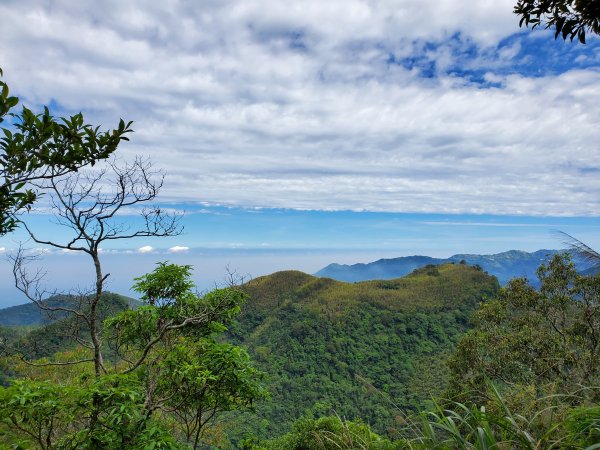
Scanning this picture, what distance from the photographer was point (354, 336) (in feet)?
165

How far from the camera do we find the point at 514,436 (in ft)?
7.07

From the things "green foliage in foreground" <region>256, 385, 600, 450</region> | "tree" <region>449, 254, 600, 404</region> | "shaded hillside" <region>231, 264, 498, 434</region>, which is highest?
"green foliage in foreground" <region>256, 385, 600, 450</region>

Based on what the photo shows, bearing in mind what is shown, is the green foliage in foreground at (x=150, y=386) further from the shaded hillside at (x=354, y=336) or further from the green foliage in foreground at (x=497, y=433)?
the shaded hillside at (x=354, y=336)

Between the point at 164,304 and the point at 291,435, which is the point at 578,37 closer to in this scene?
the point at 164,304

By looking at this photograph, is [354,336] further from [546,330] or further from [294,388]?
[546,330]

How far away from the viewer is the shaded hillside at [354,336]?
123 ft

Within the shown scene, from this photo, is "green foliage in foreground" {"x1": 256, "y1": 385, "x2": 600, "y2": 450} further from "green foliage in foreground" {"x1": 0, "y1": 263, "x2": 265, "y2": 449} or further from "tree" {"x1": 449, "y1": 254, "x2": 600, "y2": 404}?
"tree" {"x1": 449, "y1": 254, "x2": 600, "y2": 404}

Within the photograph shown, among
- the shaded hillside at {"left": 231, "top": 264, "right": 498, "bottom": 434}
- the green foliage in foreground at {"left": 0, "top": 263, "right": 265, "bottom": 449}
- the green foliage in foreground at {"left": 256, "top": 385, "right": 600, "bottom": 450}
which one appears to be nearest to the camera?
the green foliage in foreground at {"left": 256, "top": 385, "right": 600, "bottom": 450}

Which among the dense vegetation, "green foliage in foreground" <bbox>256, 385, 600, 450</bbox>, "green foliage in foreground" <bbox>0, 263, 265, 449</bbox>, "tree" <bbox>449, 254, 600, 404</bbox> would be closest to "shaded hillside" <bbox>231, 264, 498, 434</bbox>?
the dense vegetation

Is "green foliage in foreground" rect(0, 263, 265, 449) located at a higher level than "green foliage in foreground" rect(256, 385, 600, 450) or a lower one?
lower

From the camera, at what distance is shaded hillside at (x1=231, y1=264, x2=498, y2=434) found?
123ft

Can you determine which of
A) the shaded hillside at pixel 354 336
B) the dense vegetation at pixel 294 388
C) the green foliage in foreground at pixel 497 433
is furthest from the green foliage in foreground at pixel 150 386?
the shaded hillside at pixel 354 336

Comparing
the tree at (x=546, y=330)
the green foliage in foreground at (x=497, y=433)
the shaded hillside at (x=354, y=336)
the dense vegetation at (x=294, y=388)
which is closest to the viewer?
the green foliage in foreground at (x=497, y=433)

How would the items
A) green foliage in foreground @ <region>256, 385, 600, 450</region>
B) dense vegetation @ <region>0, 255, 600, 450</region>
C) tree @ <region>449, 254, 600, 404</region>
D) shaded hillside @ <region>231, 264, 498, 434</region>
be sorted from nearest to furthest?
green foliage in foreground @ <region>256, 385, 600, 450</region> < dense vegetation @ <region>0, 255, 600, 450</region> < tree @ <region>449, 254, 600, 404</region> < shaded hillside @ <region>231, 264, 498, 434</region>
